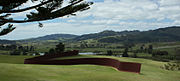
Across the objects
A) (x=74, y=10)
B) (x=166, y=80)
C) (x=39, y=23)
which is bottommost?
(x=166, y=80)

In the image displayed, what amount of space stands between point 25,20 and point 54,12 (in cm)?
272

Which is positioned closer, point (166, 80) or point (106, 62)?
point (166, 80)

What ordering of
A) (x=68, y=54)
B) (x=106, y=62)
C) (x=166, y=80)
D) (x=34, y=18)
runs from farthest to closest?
(x=68, y=54) < (x=106, y=62) < (x=166, y=80) < (x=34, y=18)

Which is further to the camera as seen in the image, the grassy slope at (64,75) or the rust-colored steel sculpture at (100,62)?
the rust-colored steel sculpture at (100,62)

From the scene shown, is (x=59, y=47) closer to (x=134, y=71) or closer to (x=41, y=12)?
(x=134, y=71)

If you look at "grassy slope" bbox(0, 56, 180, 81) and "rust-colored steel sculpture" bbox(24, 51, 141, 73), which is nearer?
"grassy slope" bbox(0, 56, 180, 81)

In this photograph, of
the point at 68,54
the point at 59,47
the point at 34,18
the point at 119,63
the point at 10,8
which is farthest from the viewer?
the point at 59,47

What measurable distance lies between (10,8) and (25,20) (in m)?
2.74

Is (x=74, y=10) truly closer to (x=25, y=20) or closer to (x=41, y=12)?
(x=41, y=12)

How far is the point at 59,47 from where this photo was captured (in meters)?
110

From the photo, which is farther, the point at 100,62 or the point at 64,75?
the point at 100,62

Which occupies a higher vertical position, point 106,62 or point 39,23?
point 39,23

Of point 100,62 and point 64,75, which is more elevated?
point 64,75

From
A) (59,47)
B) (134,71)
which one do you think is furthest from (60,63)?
(59,47)
